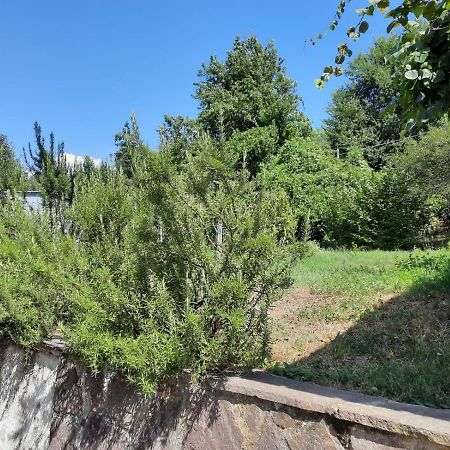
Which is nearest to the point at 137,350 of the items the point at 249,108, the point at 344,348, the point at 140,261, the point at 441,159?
the point at 140,261

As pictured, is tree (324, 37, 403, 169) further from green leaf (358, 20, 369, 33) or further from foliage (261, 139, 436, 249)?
green leaf (358, 20, 369, 33)

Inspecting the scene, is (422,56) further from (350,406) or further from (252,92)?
(252,92)

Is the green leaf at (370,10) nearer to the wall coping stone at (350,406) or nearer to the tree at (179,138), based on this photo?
the tree at (179,138)

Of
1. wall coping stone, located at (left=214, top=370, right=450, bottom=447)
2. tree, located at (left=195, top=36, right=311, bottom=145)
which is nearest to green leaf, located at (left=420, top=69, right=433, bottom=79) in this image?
wall coping stone, located at (left=214, top=370, right=450, bottom=447)

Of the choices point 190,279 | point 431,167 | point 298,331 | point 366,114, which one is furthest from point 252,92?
point 190,279

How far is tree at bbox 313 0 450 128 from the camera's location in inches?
87.4

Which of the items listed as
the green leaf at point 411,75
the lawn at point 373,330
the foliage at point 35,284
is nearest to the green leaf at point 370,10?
the green leaf at point 411,75

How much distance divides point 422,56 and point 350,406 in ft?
5.37

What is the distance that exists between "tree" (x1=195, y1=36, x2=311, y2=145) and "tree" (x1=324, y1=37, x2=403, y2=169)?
16.0 ft

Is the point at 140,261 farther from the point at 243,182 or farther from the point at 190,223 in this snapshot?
the point at 243,182

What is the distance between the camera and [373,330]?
12.0 ft

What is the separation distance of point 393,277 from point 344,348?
7.07 ft

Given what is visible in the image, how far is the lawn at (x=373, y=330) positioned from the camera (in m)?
2.63

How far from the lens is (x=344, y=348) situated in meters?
3.37
